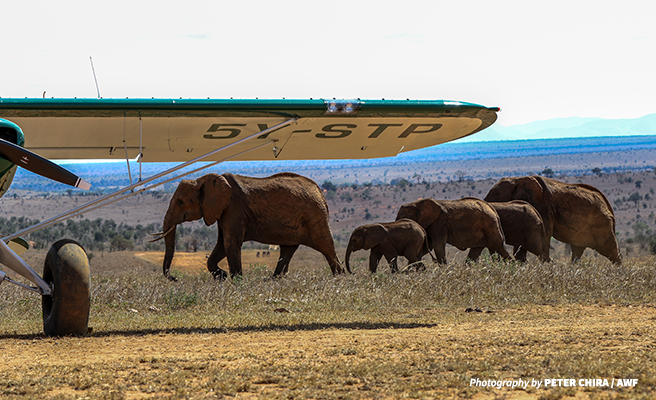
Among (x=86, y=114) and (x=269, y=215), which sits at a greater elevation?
(x=86, y=114)

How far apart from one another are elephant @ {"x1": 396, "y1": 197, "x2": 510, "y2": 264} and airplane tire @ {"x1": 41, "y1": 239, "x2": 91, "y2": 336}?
9.31 m

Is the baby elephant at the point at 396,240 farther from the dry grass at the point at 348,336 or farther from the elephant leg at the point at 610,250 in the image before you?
the elephant leg at the point at 610,250

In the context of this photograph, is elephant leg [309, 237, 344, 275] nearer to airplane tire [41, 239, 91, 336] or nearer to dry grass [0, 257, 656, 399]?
dry grass [0, 257, 656, 399]

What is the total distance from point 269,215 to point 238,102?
17.1 feet

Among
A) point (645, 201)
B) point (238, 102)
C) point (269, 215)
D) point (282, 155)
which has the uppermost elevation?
point (238, 102)

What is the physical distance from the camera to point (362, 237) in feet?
50.3

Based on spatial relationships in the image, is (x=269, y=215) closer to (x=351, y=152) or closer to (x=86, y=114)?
(x=351, y=152)

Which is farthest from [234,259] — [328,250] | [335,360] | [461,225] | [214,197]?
[335,360]

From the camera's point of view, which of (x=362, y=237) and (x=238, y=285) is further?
(x=362, y=237)

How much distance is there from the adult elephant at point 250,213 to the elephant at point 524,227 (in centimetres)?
424

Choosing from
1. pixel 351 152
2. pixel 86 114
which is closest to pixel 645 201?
pixel 351 152

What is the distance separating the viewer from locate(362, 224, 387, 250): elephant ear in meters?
15.1

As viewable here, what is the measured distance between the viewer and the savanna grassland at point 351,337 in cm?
535

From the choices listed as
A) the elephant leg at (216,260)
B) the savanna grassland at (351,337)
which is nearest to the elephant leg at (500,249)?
the savanna grassland at (351,337)
